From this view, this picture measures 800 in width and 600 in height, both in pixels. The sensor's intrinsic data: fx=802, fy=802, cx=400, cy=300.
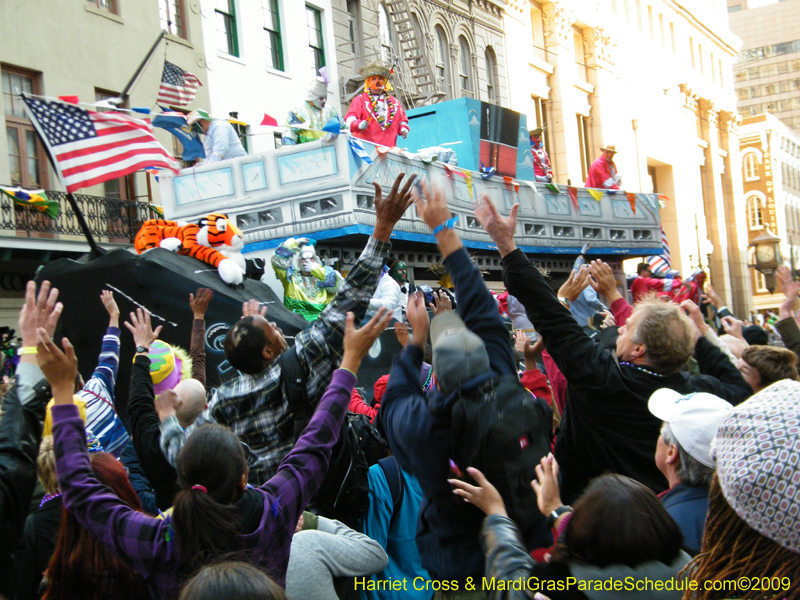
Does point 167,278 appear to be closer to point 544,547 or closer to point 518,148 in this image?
point 544,547

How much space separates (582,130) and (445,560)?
1193 inches

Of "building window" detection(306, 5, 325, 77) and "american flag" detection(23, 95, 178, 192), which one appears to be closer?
"american flag" detection(23, 95, 178, 192)

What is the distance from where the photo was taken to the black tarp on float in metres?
8.08

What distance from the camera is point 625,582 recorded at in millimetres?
2012

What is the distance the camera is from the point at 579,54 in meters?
31.8

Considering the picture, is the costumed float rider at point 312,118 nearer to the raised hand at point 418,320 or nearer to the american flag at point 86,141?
the american flag at point 86,141

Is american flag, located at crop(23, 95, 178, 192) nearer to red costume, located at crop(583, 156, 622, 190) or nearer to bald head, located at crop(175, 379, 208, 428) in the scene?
bald head, located at crop(175, 379, 208, 428)

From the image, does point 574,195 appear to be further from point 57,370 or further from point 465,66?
point 57,370

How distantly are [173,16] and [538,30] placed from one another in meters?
17.1

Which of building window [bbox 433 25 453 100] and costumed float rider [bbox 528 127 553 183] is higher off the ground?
building window [bbox 433 25 453 100]

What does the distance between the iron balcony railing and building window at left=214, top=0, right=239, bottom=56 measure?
447cm

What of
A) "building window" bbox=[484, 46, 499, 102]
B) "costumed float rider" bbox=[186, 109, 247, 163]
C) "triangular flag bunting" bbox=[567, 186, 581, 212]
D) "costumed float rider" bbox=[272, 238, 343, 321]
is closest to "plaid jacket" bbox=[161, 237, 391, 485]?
"costumed float rider" bbox=[272, 238, 343, 321]

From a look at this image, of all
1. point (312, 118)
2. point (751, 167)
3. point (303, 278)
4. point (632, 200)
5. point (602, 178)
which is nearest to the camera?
point (303, 278)

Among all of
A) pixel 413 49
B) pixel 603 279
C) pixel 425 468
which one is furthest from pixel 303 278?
pixel 413 49
